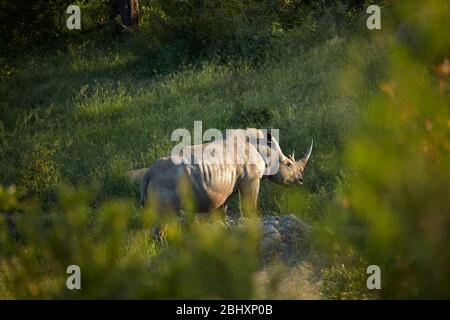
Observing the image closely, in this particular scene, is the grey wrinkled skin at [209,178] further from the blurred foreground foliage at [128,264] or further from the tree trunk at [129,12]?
the tree trunk at [129,12]

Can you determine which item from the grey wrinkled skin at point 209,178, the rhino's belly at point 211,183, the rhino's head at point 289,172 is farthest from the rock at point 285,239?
the rhino's head at point 289,172

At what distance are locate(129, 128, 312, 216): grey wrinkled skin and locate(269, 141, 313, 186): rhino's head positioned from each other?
0.10 m

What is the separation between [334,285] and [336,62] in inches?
328

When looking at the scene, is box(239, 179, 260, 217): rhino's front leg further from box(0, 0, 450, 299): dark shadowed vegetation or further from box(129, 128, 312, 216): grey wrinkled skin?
box(0, 0, 450, 299): dark shadowed vegetation

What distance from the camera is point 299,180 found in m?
9.67

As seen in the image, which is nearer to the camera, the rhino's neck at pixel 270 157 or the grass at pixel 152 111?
the rhino's neck at pixel 270 157

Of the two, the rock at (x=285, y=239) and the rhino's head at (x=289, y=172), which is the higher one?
the rhino's head at (x=289, y=172)

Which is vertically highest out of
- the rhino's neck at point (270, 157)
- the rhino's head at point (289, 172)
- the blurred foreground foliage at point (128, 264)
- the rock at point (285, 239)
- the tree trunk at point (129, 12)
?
the tree trunk at point (129, 12)

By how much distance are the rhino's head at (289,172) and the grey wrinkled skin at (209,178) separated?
0.34 feet

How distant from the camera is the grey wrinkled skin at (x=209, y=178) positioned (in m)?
7.88

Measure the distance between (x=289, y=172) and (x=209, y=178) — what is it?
5.47 ft

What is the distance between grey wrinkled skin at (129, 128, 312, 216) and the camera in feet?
25.8
